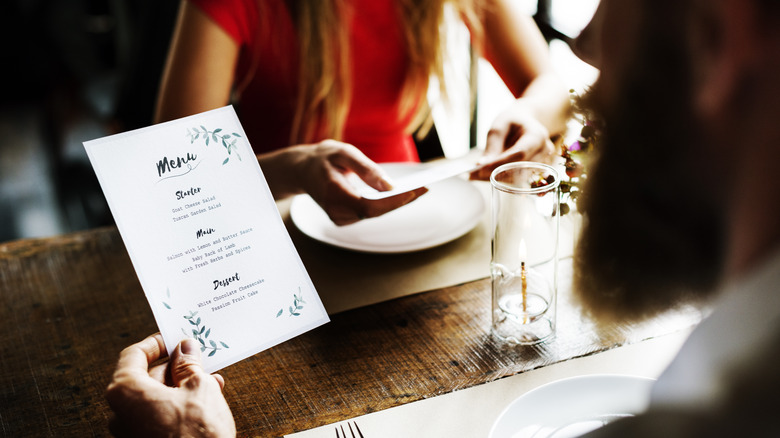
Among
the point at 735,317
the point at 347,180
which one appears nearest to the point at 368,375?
the point at 347,180

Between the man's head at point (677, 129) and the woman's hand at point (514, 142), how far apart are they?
0.64 m

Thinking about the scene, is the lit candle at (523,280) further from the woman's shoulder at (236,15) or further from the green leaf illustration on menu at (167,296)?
the woman's shoulder at (236,15)

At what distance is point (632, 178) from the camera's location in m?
0.49

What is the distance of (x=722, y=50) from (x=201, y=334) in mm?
615

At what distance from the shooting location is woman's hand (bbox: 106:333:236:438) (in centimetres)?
70

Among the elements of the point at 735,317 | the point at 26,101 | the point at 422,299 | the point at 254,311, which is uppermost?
the point at 735,317

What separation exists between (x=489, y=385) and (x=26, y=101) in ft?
13.8

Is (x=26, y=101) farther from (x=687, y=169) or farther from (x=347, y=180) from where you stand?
(x=687, y=169)

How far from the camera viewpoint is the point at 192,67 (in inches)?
58.1

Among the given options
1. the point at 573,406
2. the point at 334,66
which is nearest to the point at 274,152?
the point at 334,66

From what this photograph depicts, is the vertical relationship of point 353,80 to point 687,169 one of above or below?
below

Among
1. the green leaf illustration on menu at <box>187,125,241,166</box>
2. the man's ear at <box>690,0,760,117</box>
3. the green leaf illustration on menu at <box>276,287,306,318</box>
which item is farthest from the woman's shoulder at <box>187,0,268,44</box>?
the man's ear at <box>690,0,760,117</box>

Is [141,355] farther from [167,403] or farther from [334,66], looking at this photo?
[334,66]

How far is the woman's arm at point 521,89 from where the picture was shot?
1215 mm
